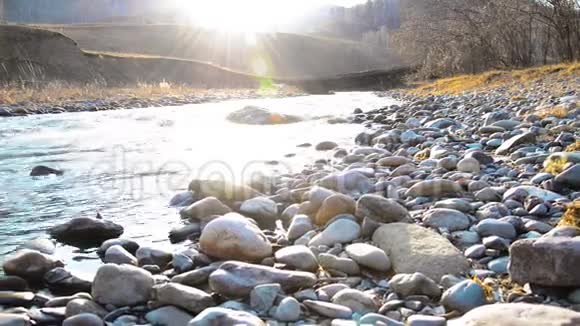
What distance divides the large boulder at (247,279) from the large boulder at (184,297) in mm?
89

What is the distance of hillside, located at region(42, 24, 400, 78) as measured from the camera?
72.0 metres

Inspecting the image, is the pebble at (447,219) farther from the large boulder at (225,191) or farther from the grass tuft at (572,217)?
the large boulder at (225,191)

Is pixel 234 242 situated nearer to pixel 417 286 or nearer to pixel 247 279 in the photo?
pixel 247 279

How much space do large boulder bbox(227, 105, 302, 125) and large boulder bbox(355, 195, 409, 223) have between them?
7.74 metres

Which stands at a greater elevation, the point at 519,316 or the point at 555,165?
the point at 555,165

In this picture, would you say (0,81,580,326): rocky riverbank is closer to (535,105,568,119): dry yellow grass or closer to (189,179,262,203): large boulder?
(189,179,262,203): large boulder

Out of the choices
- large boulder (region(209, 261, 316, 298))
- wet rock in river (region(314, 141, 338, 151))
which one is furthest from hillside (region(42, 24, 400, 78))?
large boulder (region(209, 261, 316, 298))

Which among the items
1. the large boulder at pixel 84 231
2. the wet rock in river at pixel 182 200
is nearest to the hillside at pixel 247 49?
the wet rock in river at pixel 182 200

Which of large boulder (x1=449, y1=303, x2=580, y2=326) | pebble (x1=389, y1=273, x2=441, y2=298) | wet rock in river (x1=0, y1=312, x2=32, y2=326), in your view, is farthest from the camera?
pebble (x1=389, y1=273, x2=441, y2=298)

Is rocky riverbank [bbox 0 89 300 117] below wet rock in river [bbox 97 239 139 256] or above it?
above

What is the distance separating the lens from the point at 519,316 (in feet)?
5.02

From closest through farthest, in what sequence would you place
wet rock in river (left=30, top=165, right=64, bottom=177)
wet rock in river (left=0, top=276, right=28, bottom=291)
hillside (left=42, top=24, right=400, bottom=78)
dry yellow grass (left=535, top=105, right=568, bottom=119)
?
wet rock in river (left=0, top=276, right=28, bottom=291)
wet rock in river (left=30, top=165, right=64, bottom=177)
dry yellow grass (left=535, top=105, right=568, bottom=119)
hillside (left=42, top=24, right=400, bottom=78)

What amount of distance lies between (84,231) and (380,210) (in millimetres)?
1784

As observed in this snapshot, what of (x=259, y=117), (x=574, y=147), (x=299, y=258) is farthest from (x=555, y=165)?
(x=259, y=117)
